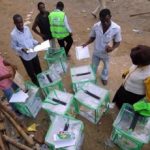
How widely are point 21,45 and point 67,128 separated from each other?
179cm

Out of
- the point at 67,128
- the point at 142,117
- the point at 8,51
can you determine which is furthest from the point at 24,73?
the point at 142,117

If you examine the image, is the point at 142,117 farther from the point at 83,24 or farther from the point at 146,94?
the point at 83,24

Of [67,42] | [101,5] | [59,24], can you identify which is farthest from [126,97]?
[101,5]

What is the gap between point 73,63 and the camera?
6414 millimetres

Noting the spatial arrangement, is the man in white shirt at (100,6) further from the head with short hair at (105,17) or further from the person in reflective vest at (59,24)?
the head with short hair at (105,17)

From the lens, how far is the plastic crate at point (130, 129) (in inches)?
159

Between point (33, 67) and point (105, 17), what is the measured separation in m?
1.87

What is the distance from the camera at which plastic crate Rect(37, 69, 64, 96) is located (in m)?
5.14

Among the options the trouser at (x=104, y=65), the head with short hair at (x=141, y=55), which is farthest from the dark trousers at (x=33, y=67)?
the head with short hair at (x=141, y=55)

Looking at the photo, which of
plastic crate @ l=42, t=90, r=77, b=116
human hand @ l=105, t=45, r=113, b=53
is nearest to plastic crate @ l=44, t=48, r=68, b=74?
plastic crate @ l=42, t=90, r=77, b=116

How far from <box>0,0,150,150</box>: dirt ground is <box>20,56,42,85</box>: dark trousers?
0.54m

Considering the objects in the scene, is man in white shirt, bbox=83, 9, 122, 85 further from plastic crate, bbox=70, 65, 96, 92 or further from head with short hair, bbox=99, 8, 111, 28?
plastic crate, bbox=70, 65, 96, 92

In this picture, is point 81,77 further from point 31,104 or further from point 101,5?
point 101,5

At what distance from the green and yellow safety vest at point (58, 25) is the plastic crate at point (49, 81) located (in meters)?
0.91
